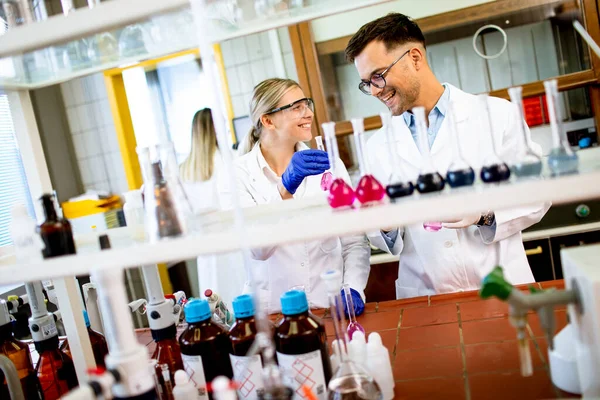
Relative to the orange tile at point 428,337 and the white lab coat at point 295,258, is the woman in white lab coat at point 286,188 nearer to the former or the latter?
the white lab coat at point 295,258

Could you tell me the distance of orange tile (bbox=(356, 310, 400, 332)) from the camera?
4.49 ft

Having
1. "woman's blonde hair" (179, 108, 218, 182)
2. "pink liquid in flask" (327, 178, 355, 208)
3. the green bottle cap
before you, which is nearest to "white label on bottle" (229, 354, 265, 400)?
"pink liquid in flask" (327, 178, 355, 208)

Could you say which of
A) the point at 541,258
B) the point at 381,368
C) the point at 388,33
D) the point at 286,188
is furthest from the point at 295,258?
the point at 541,258

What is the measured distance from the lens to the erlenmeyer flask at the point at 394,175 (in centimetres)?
95

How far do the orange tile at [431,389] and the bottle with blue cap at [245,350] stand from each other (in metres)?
0.28

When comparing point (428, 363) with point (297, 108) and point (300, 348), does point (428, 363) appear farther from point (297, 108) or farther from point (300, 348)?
point (297, 108)

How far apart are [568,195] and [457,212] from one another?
17 centimetres

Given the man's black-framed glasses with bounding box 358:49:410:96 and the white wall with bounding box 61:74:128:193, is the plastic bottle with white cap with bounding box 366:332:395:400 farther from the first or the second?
the white wall with bounding box 61:74:128:193

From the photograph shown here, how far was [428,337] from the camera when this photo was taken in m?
1.26

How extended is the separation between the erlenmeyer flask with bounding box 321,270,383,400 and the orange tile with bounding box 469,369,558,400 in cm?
20

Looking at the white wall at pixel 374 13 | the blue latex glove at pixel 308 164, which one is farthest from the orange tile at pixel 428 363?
the white wall at pixel 374 13

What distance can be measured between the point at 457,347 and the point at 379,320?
10.7 inches

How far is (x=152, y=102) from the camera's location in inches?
166

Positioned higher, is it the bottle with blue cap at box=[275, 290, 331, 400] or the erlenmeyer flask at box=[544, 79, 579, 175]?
the erlenmeyer flask at box=[544, 79, 579, 175]
